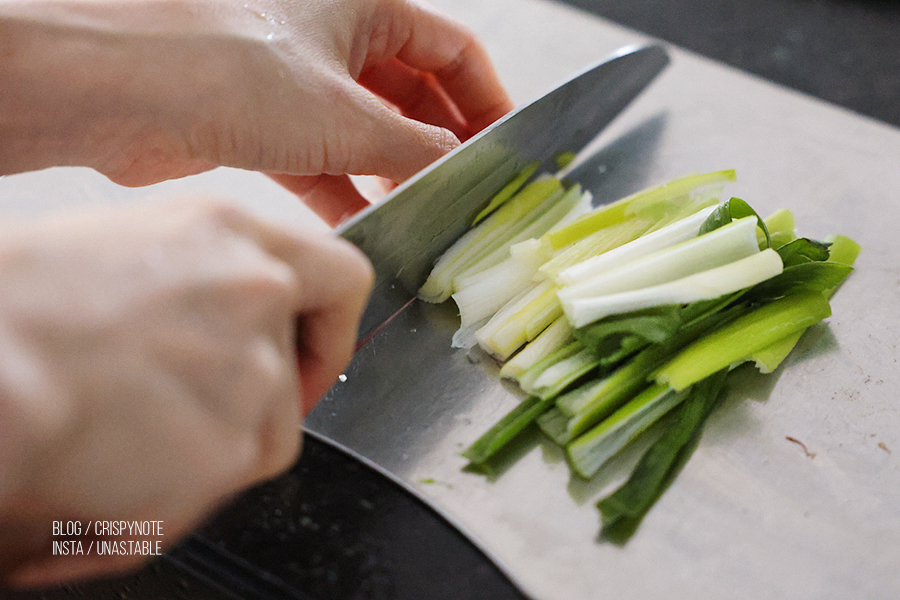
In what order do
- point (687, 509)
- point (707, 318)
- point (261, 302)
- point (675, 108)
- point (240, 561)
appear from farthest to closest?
point (675, 108), point (707, 318), point (687, 509), point (240, 561), point (261, 302)

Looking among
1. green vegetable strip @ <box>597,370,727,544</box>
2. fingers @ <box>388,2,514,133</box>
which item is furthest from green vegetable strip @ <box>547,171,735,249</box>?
fingers @ <box>388,2,514,133</box>

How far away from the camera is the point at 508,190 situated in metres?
1.65

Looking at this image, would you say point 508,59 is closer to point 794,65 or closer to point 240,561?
point 794,65

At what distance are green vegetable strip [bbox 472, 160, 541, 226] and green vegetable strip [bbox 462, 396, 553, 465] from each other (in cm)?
53

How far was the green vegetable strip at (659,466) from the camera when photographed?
112 cm

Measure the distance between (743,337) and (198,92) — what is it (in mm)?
1180

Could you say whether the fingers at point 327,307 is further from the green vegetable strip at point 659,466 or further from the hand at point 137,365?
the green vegetable strip at point 659,466

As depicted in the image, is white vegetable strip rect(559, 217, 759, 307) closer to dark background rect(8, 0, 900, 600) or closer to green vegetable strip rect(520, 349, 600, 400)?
green vegetable strip rect(520, 349, 600, 400)

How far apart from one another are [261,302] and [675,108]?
5.68 ft

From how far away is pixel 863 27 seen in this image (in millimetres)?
2727

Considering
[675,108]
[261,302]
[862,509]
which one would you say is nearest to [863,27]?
[675,108]

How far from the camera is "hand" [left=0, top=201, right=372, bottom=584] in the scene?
0.65m

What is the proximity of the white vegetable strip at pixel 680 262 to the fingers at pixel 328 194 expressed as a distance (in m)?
0.76

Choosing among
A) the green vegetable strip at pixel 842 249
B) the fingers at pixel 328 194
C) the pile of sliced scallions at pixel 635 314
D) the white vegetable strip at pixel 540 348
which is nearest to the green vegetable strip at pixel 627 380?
the pile of sliced scallions at pixel 635 314
